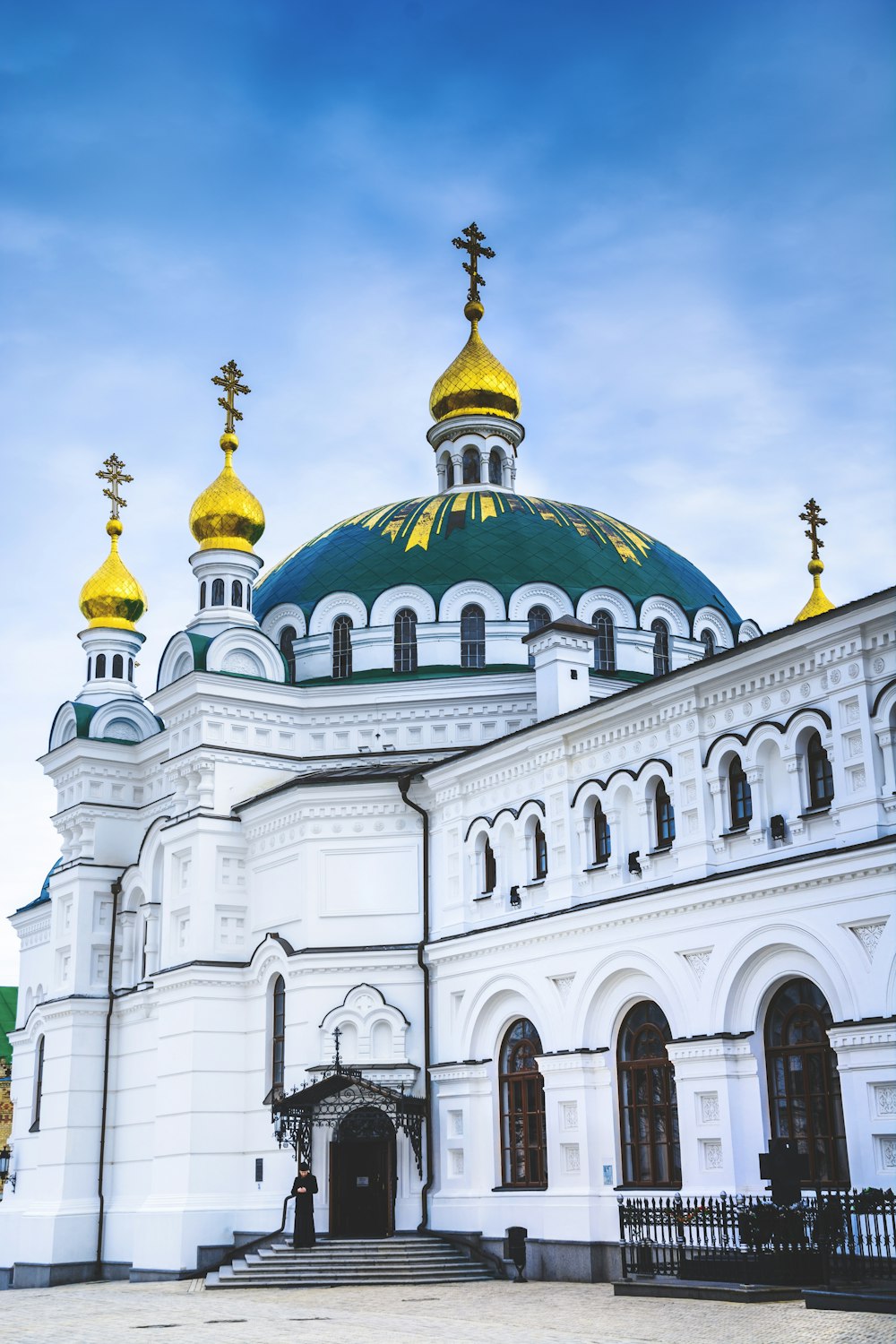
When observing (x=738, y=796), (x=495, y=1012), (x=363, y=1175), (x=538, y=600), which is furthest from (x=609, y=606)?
(x=363, y=1175)

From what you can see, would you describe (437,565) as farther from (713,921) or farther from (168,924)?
(713,921)

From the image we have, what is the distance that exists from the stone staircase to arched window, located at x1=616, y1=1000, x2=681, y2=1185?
2.75 m

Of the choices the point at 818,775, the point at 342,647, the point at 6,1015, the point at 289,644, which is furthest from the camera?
the point at 6,1015

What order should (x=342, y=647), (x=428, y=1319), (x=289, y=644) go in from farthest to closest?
(x=289, y=644) → (x=342, y=647) → (x=428, y=1319)

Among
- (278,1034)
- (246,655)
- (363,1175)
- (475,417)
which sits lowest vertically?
(363,1175)

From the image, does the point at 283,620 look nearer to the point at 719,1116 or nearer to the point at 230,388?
the point at 230,388

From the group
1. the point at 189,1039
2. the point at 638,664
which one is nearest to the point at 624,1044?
the point at 189,1039

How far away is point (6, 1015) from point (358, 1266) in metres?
27.8

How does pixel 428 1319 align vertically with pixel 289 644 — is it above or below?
below

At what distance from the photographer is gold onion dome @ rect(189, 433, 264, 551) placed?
27.9 meters

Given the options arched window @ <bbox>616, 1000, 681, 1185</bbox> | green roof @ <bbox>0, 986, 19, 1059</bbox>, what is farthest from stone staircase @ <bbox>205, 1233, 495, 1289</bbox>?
green roof @ <bbox>0, 986, 19, 1059</bbox>

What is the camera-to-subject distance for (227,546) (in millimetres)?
27797

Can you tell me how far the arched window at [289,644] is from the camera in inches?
1115

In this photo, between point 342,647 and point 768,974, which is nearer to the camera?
point 768,974
